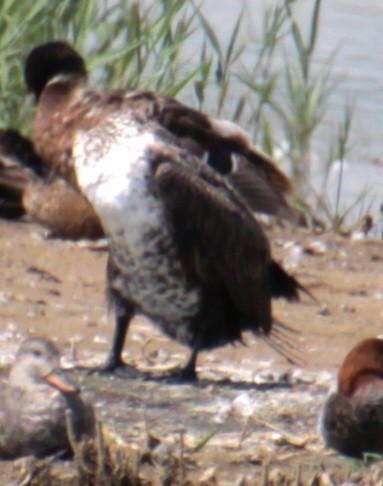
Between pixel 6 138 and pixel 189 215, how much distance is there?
2.29m

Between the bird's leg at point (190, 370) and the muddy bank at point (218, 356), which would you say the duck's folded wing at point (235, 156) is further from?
the bird's leg at point (190, 370)

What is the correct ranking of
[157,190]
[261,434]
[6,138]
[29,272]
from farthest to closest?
[6,138] < [29,272] < [157,190] < [261,434]

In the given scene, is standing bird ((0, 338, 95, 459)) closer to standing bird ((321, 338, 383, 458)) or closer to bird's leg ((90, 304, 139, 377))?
standing bird ((321, 338, 383, 458))

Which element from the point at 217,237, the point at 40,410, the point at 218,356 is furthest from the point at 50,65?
the point at 40,410

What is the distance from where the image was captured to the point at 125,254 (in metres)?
5.75

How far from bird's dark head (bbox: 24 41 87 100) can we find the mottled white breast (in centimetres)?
79

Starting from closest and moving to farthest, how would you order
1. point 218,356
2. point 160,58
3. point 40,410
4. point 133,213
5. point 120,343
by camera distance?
point 40,410, point 133,213, point 120,343, point 218,356, point 160,58

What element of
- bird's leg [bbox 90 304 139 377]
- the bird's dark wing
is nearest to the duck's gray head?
bird's leg [bbox 90 304 139 377]

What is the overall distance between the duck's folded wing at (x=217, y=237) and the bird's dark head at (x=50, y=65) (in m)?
0.95

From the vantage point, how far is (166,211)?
5.71 meters

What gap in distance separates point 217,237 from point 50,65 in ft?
3.82

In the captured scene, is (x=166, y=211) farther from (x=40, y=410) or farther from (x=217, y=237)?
(x=40, y=410)

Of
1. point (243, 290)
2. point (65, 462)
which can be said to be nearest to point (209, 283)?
point (243, 290)

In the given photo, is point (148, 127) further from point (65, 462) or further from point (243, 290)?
point (65, 462)
